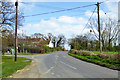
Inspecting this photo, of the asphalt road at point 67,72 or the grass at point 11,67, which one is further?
the grass at point 11,67

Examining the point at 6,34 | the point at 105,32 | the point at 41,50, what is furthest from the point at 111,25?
the point at 6,34

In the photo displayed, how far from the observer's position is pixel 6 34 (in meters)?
26.6

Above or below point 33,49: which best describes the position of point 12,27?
above

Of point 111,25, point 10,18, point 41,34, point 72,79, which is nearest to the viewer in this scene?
point 72,79

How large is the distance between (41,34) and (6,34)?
244 ft

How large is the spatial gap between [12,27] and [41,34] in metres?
73.6

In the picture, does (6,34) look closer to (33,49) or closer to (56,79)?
(56,79)

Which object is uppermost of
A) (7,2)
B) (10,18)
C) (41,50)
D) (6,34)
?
(7,2)

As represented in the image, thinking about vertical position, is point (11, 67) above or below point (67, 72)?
below

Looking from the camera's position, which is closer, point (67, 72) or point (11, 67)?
point (67, 72)

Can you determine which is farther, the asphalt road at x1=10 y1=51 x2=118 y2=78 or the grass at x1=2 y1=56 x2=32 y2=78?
the grass at x1=2 y1=56 x2=32 y2=78

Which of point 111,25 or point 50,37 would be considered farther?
point 50,37

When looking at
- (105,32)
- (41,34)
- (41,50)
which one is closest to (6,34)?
(41,50)

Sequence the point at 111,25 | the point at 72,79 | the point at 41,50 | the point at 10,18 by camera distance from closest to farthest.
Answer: the point at 72,79
the point at 10,18
the point at 111,25
the point at 41,50
